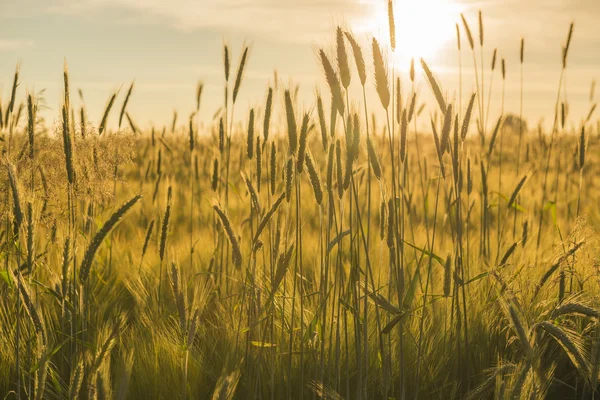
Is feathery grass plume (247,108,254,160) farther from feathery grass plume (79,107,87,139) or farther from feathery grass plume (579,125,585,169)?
feathery grass plume (579,125,585,169)

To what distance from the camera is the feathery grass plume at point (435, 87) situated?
57.7 inches

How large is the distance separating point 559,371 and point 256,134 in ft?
4.13

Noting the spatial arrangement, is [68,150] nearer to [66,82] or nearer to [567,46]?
[66,82]

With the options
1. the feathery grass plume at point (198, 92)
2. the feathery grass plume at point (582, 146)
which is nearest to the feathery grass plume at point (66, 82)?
the feathery grass plume at point (198, 92)

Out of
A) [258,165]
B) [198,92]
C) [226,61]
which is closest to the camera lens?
[258,165]

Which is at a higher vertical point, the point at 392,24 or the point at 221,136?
the point at 392,24

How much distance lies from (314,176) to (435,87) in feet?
1.15

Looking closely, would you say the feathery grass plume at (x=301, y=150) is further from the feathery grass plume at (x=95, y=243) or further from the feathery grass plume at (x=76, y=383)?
the feathery grass plume at (x=76, y=383)

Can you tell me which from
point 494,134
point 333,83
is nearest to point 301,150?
point 333,83

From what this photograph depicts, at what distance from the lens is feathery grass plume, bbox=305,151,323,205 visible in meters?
1.39

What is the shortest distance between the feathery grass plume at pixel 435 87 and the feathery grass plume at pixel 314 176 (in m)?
0.32

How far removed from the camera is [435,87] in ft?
4.83

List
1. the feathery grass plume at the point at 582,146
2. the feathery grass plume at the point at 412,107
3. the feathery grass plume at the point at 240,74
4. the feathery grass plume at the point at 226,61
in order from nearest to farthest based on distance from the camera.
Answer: the feathery grass plume at the point at 412,107
the feathery grass plume at the point at 240,74
the feathery grass plume at the point at 226,61
the feathery grass plume at the point at 582,146

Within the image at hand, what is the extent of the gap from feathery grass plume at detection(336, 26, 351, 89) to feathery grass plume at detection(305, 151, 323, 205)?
0.19 metres
